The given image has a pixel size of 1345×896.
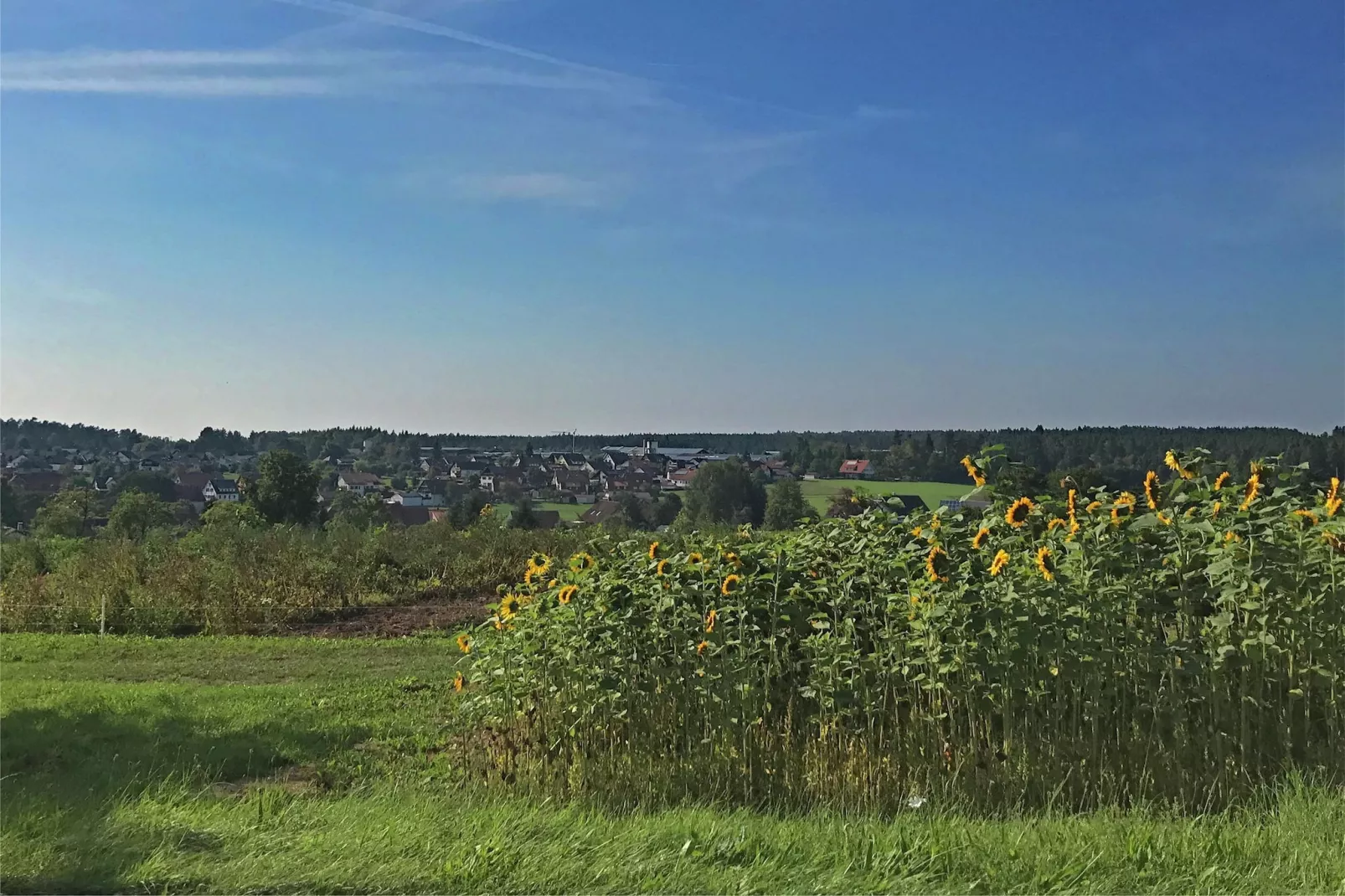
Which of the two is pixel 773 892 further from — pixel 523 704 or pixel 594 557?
pixel 594 557

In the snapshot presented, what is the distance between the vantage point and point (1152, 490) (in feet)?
16.0

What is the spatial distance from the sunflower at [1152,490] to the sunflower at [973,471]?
29.9 inches

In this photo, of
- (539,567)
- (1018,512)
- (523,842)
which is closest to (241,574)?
(539,567)

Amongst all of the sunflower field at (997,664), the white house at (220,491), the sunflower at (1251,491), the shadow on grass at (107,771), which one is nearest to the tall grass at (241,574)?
the white house at (220,491)

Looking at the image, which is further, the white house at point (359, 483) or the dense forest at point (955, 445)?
the white house at point (359, 483)

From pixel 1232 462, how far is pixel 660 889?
3.72 metres

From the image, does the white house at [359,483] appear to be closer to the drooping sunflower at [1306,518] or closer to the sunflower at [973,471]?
the sunflower at [973,471]

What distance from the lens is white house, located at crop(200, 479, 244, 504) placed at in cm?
1988

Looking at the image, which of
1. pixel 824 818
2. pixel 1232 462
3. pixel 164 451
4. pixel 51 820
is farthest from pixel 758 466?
pixel 164 451

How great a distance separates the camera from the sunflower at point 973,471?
506 cm

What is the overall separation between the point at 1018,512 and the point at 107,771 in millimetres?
5008

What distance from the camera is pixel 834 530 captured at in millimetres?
5305

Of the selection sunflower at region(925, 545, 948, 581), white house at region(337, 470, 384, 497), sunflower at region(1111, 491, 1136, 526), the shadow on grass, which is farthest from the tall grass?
sunflower at region(1111, 491, 1136, 526)

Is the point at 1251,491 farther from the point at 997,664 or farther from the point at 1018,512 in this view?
the point at 997,664
